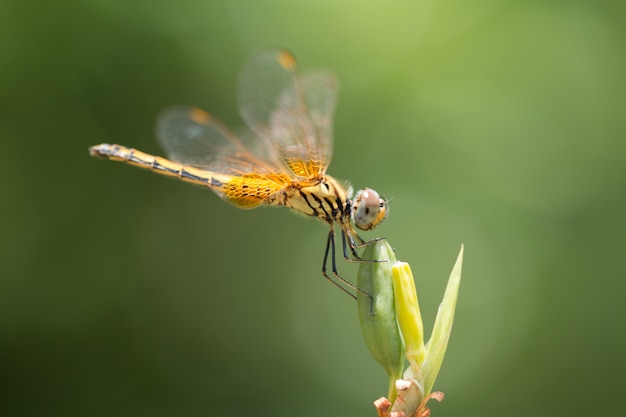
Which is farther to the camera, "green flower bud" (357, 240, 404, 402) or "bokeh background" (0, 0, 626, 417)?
"bokeh background" (0, 0, 626, 417)

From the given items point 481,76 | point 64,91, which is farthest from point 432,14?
point 64,91

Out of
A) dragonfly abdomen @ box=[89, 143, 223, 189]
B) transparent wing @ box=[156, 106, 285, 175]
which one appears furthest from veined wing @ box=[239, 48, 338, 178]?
dragonfly abdomen @ box=[89, 143, 223, 189]

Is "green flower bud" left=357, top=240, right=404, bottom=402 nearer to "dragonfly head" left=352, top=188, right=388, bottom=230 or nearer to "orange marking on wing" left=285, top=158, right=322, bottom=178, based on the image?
"dragonfly head" left=352, top=188, right=388, bottom=230

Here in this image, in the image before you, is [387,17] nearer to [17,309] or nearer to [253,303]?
[253,303]

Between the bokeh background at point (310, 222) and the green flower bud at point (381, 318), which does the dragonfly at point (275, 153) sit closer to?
the green flower bud at point (381, 318)

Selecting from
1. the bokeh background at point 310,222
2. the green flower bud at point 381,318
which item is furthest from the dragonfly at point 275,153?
the bokeh background at point 310,222

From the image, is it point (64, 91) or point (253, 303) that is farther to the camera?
point (253, 303)

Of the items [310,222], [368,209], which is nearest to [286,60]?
[368,209]
